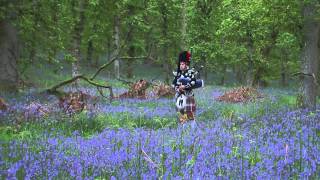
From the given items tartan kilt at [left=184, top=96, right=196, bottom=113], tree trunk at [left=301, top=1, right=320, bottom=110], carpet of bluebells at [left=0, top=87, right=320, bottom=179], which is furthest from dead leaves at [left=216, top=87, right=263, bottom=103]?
carpet of bluebells at [left=0, top=87, right=320, bottom=179]

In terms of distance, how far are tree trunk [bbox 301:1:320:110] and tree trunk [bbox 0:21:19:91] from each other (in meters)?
9.20

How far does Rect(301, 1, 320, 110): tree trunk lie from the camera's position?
45.6 ft

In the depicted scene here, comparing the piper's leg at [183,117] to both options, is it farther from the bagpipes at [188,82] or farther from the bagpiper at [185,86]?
the bagpipes at [188,82]

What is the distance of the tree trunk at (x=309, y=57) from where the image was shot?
1390 cm

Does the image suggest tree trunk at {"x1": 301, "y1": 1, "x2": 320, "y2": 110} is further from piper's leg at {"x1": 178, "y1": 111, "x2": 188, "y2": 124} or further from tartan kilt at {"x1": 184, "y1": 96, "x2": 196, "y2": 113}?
piper's leg at {"x1": 178, "y1": 111, "x2": 188, "y2": 124}

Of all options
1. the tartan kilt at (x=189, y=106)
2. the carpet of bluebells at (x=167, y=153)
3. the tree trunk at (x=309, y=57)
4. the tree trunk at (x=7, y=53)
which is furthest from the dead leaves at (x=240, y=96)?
the carpet of bluebells at (x=167, y=153)

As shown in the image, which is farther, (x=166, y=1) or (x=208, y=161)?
(x=166, y=1)

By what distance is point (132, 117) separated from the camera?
39.3 feet

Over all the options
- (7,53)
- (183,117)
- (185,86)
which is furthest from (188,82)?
(7,53)

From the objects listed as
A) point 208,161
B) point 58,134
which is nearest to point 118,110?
point 58,134

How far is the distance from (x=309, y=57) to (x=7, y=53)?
965cm

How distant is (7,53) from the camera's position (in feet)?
50.6

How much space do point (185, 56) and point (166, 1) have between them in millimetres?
24581

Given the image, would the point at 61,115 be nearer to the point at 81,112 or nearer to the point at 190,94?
the point at 81,112
